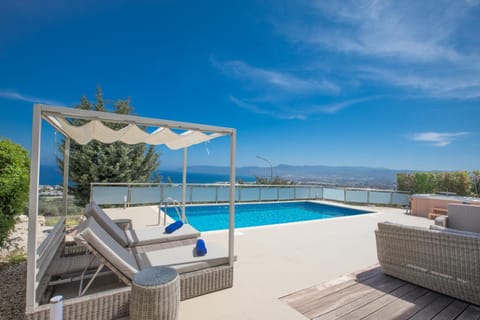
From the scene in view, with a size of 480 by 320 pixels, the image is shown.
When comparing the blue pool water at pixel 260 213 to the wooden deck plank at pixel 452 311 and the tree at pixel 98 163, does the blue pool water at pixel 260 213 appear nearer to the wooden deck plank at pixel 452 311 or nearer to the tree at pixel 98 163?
the tree at pixel 98 163

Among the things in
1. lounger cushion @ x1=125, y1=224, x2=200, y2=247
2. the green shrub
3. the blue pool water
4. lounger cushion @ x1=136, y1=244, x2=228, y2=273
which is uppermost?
the green shrub

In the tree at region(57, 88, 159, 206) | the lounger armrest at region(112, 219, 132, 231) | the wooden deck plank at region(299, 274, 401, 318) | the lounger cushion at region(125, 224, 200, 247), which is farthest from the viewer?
the tree at region(57, 88, 159, 206)

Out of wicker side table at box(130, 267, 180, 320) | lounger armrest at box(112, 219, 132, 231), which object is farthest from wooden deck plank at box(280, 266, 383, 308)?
lounger armrest at box(112, 219, 132, 231)

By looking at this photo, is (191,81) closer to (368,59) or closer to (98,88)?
(98,88)

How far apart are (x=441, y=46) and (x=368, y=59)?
2459 millimetres

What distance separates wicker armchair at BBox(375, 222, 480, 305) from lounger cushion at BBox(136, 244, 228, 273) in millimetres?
2239

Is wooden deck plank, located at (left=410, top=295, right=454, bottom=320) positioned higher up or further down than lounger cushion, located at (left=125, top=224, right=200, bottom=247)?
further down

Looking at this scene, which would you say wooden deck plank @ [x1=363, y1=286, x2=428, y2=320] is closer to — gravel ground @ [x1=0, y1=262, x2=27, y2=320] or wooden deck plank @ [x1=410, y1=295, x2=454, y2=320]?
wooden deck plank @ [x1=410, y1=295, x2=454, y2=320]

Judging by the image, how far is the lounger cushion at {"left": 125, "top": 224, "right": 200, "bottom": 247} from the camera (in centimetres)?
323

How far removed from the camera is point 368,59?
33.5 feet

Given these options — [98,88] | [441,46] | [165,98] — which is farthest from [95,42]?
[441,46]

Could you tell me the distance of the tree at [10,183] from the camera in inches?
114

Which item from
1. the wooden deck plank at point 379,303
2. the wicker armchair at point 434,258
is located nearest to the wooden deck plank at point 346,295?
the wooden deck plank at point 379,303

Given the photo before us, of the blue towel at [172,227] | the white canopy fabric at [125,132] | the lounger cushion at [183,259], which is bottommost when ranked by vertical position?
the lounger cushion at [183,259]
